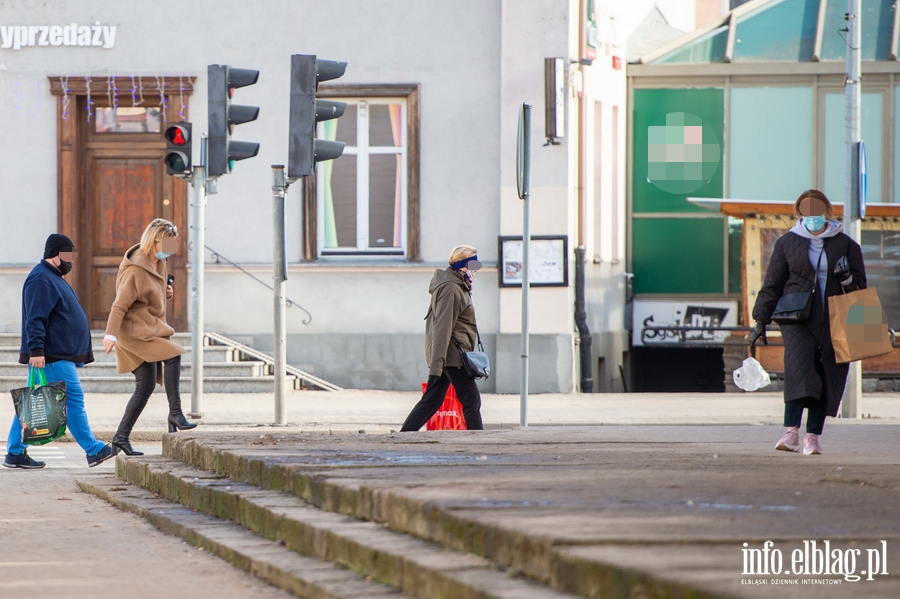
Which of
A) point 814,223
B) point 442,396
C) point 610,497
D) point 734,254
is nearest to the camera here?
point 610,497

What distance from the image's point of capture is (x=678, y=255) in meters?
21.3

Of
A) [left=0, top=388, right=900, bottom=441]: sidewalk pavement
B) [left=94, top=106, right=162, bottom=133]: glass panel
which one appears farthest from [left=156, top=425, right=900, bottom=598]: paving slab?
[left=94, top=106, right=162, bottom=133]: glass panel

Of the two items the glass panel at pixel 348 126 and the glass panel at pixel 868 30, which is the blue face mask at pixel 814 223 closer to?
the glass panel at pixel 348 126

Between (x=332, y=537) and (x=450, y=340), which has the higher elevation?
(x=450, y=340)

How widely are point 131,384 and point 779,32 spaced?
11452 millimetres

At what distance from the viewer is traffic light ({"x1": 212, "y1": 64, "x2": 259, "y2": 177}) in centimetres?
1263

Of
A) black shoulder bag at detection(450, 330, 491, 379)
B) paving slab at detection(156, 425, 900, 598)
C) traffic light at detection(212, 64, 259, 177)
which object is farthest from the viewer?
traffic light at detection(212, 64, 259, 177)

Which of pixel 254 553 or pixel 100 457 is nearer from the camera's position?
pixel 254 553

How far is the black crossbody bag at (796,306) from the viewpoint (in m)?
7.93

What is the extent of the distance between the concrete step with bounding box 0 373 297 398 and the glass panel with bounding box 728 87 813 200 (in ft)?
28.1

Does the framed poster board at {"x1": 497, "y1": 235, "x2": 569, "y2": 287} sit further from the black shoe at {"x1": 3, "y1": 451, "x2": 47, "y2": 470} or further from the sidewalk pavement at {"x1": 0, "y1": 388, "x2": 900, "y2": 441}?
the black shoe at {"x1": 3, "y1": 451, "x2": 47, "y2": 470}

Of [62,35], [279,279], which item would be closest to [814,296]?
[279,279]

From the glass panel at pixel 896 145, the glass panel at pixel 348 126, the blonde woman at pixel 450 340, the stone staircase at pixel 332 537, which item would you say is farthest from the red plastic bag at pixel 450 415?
the glass panel at pixel 896 145

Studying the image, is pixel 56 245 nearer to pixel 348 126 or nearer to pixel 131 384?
pixel 131 384
